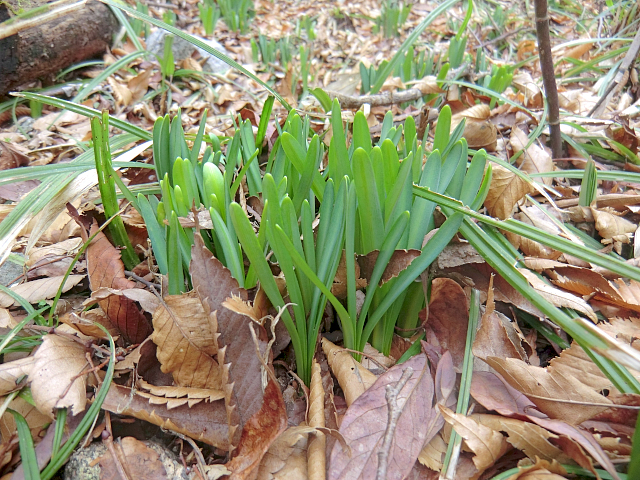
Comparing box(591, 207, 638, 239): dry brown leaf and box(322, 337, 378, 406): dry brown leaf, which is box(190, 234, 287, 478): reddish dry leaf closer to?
box(322, 337, 378, 406): dry brown leaf

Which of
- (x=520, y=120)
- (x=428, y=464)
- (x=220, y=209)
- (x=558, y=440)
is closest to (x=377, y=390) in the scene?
(x=428, y=464)

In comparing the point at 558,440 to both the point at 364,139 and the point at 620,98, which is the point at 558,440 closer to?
the point at 364,139

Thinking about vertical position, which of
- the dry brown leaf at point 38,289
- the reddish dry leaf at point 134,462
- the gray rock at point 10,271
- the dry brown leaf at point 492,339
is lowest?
the gray rock at point 10,271

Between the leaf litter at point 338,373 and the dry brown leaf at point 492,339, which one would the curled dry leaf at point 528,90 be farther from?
the dry brown leaf at point 492,339

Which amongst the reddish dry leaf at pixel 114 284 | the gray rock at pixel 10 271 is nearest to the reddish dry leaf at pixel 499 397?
the reddish dry leaf at pixel 114 284

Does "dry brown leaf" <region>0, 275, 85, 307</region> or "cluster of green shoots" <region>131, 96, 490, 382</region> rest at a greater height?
"cluster of green shoots" <region>131, 96, 490, 382</region>

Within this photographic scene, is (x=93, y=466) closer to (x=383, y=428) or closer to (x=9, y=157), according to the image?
(x=383, y=428)

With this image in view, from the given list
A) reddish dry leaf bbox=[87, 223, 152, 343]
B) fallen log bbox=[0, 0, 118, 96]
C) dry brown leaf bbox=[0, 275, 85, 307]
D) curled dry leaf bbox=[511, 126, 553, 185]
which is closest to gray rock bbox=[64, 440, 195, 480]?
reddish dry leaf bbox=[87, 223, 152, 343]
